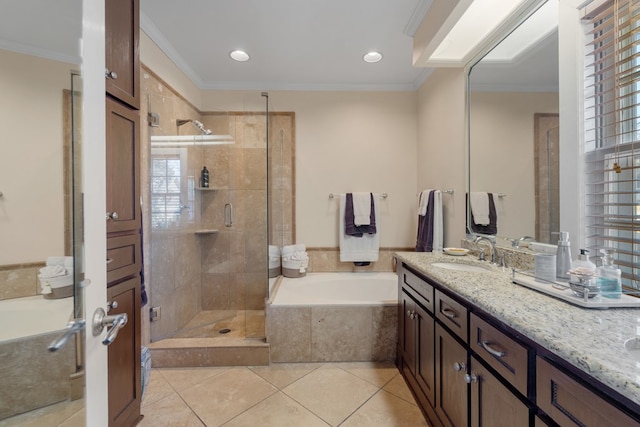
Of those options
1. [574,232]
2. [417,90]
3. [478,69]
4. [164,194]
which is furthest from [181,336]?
[417,90]

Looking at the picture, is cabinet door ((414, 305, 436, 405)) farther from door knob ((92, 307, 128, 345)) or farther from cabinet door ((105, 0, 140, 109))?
cabinet door ((105, 0, 140, 109))

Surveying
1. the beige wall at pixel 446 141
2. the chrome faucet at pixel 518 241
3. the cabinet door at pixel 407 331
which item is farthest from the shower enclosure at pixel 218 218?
the chrome faucet at pixel 518 241

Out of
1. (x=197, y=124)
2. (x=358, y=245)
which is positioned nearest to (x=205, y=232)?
(x=197, y=124)

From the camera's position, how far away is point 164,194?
2.35 m

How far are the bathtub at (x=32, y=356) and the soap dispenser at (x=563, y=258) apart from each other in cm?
170

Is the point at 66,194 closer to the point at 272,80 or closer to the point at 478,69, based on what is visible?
the point at 478,69

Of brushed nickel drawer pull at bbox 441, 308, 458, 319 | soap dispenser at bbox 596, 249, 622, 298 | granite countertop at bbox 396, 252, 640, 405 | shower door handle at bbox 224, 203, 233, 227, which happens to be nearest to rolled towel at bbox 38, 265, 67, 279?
granite countertop at bbox 396, 252, 640, 405

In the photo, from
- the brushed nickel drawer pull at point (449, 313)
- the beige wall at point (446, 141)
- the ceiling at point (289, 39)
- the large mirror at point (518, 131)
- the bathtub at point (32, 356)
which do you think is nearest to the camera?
the bathtub at point (32, 356)

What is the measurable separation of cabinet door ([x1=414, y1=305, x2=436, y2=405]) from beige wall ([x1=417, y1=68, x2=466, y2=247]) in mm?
956

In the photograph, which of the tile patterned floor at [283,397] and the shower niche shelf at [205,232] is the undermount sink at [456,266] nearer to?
the tile patterned floor at [283,397]

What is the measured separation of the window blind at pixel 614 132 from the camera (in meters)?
0.96

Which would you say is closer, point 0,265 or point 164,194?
point 0,265

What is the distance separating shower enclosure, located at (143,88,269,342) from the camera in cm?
251

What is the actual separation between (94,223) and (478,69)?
7.74 ft
